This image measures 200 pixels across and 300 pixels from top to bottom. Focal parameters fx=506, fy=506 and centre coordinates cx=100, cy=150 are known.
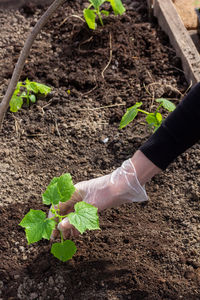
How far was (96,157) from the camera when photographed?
3.02 meters

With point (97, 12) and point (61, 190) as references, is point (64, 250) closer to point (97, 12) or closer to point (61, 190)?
point (61, 190)

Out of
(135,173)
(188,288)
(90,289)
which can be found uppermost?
(135,173)

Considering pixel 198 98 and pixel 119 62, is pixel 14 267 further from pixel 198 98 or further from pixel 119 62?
pixel 119 62

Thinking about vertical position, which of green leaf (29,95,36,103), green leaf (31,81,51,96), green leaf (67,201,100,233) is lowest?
green leaf (29,95,36,103)

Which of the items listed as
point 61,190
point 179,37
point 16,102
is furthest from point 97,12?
point 61,190

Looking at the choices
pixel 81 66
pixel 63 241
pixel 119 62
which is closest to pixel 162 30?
pixel 119 62

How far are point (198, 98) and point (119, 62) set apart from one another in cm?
145

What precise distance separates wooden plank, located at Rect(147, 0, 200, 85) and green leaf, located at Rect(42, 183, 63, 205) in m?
1.44

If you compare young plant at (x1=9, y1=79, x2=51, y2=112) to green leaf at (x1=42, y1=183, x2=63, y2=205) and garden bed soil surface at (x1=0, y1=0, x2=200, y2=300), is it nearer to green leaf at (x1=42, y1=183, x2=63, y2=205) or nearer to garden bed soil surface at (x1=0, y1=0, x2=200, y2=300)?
garden bed soil surface at (x1=0, y1=0, x2=200, y2=300)

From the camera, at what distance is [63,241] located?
8.17 feet

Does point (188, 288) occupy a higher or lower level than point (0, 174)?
higher

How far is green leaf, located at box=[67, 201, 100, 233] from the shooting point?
219 centimetres

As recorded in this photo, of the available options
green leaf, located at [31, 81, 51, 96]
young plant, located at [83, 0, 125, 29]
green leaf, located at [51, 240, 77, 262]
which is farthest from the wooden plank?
green leaf, located at [51, 240, 77, 262]

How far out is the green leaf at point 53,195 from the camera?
2303mm
